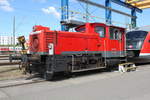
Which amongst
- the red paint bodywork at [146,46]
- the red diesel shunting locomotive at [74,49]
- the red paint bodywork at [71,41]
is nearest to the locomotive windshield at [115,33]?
the red diesel shunting locomotive at [74,49]

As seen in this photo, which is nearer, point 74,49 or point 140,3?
point 74,49

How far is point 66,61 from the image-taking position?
26.9ft

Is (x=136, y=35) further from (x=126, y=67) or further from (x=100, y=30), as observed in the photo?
(x=100, y=30)

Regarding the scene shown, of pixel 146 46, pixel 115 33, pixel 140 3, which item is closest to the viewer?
pixel 115 33

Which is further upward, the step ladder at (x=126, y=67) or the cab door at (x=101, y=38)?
the cab door at (x=101, y=38)

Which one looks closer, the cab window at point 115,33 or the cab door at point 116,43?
the cab door at point 116,43

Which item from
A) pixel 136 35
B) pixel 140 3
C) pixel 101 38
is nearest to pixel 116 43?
pixel 101 38

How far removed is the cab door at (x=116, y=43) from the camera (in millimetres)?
10219

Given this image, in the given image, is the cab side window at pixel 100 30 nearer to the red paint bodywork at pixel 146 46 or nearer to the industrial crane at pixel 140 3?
the red paint bodywork at pixel 146 46

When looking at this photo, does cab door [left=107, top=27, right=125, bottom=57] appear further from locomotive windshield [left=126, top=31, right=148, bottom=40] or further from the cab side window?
locomotive windshield [left=126, top=31, right=148, bottom=40]

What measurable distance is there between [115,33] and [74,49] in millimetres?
3360

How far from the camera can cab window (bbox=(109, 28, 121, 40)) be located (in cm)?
1033

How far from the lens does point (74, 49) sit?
882 centimetres

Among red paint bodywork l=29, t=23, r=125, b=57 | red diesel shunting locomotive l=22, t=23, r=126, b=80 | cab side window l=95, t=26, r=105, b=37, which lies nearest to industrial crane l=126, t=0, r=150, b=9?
red diesel shunting locomotive l=22, t=23, r=126, b=80
